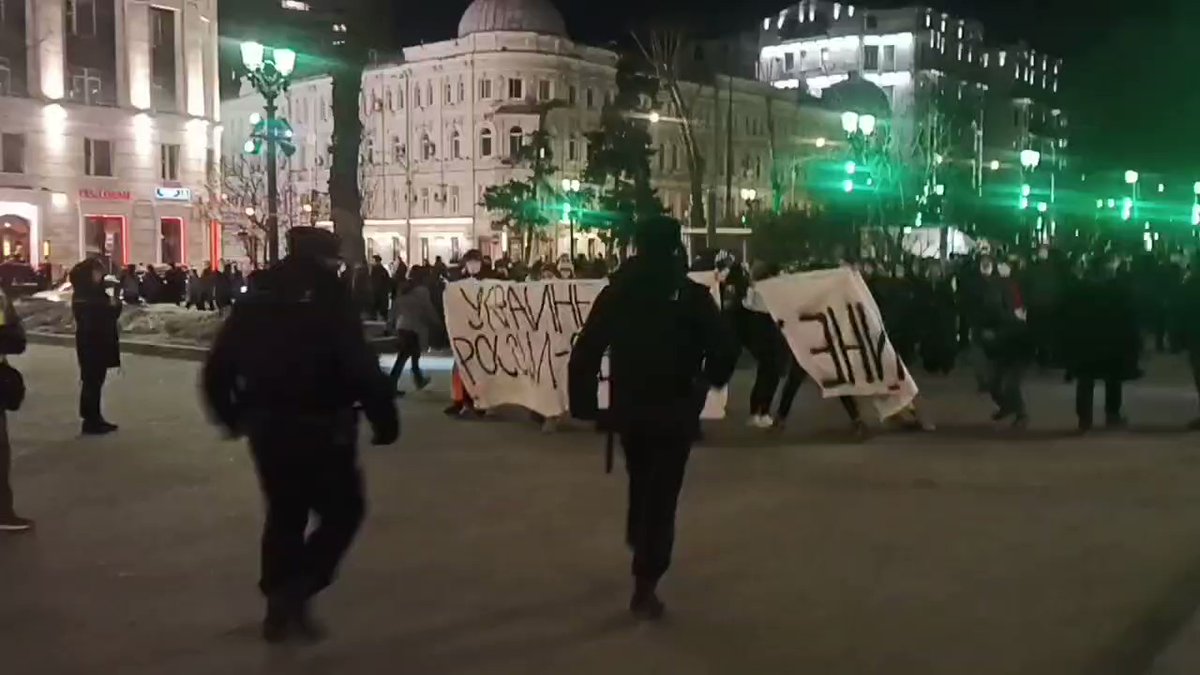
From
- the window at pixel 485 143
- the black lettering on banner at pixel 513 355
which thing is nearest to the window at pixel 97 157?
the window at pixel 485 143

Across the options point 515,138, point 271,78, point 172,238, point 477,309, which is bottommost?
point 477,309

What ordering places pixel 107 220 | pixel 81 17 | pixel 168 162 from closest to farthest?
pixel 81 17, pixel 107 220, pixel 168 162

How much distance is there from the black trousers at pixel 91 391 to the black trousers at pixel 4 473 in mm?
4860

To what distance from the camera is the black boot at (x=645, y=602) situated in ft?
22.3

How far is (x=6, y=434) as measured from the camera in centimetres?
882

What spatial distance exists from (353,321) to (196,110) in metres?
60.9

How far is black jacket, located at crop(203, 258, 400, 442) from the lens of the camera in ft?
19.5

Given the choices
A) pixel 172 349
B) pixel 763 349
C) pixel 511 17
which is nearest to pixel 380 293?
pixel 172 349

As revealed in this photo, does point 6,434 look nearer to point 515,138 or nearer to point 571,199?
point 571,199

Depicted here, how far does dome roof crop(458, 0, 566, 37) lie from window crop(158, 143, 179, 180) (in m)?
23.6

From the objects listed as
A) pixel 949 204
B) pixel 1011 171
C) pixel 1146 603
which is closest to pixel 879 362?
pixel 1146 603

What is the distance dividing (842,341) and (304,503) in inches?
325

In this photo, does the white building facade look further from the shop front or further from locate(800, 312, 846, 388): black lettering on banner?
locate(800, 312, 846, 388): black lettering on banner

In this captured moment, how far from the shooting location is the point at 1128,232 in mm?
58844
